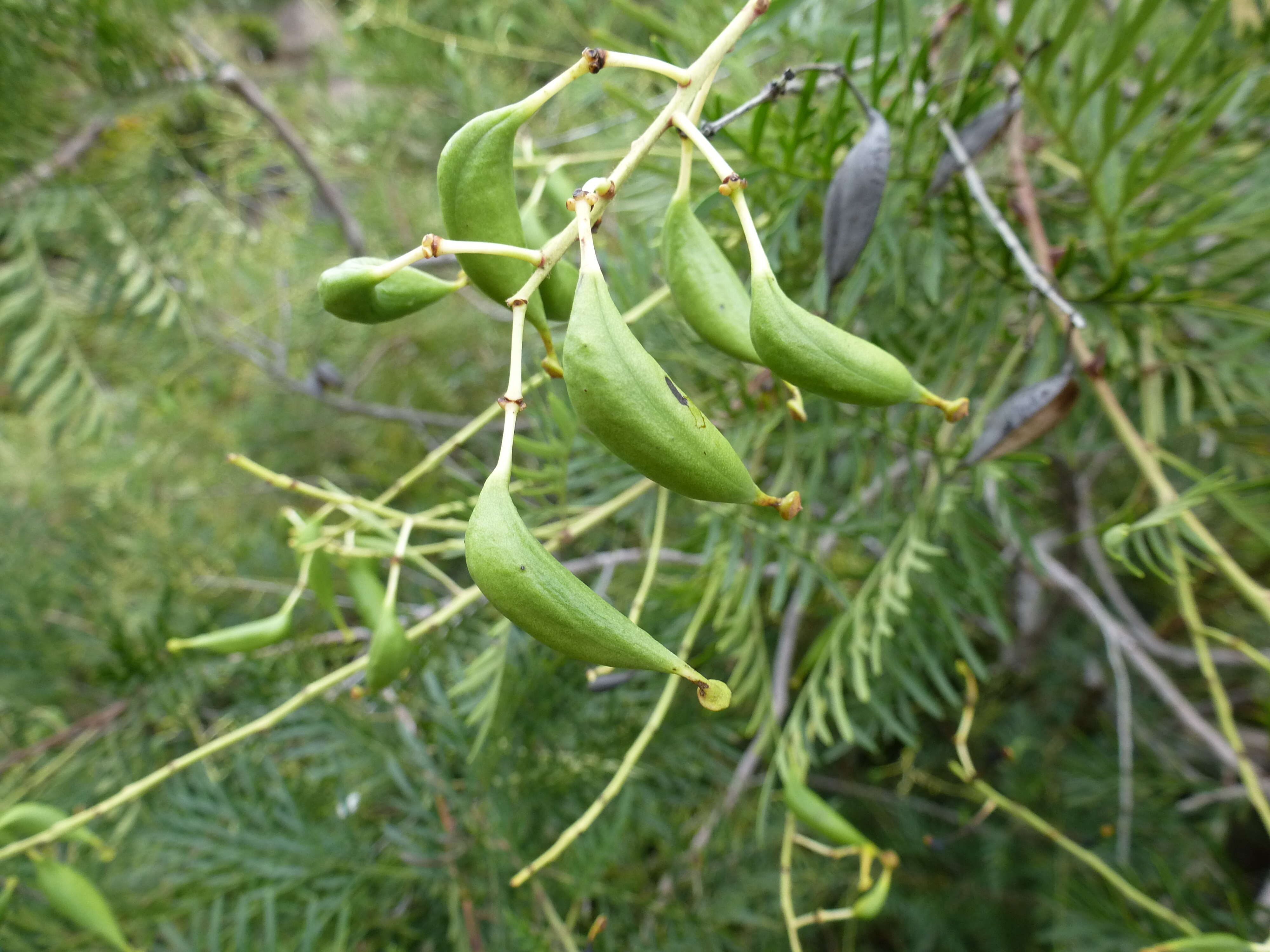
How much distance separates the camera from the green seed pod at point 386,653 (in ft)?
1.07

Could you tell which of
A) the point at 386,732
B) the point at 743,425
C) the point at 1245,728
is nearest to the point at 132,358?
the point at 386,732

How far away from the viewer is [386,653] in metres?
0.33

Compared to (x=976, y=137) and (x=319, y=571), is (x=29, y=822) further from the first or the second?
(x=976, y=137)

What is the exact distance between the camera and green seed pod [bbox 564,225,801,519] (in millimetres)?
183

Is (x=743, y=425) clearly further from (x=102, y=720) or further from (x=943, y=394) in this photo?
(x=102, y=720)

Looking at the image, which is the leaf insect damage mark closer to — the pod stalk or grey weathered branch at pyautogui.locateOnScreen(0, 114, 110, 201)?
the pod stalk

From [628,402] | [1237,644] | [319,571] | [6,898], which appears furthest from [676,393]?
[6,898]

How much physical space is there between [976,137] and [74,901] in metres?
0.61

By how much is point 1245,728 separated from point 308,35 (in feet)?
10.1

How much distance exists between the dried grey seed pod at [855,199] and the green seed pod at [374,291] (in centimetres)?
16

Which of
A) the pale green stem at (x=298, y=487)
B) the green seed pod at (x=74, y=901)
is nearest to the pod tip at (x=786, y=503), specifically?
the pale green stem at (x=298, y=487)

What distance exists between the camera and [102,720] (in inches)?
26.3

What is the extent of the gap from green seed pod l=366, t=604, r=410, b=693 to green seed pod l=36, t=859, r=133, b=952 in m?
0.23

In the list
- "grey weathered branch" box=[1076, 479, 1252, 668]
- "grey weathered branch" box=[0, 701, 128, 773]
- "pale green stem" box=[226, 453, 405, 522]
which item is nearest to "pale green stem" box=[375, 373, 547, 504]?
"pale green stem" box=[226, 453, 405, 522]
